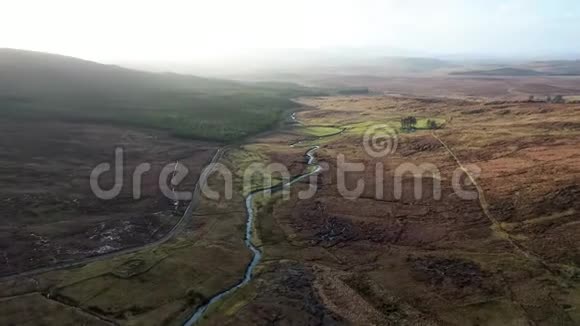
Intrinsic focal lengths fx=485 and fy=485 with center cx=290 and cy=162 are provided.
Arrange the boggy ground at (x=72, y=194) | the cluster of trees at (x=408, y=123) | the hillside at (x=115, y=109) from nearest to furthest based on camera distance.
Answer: the boggy ground at (x=72, y=194) → the cluster of trees at (x=408, y=123) → the hillside at (x=115, y=109)

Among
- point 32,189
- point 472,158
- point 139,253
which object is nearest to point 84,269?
point 139,253

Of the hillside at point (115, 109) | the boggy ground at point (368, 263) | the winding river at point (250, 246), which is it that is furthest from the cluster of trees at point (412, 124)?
the hillside at point (115, 109)

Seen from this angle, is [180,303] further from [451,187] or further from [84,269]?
[451,187]

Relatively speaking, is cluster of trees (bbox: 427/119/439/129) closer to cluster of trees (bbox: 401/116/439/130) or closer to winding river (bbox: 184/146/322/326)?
cluster of trees (bbox: 401/116/439/130)

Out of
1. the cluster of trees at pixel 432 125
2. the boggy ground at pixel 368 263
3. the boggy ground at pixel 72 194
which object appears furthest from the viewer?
the cluster of trees at pixel 432 125

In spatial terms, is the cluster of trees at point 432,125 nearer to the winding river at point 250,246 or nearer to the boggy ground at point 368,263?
the boggy ground at point 368,263

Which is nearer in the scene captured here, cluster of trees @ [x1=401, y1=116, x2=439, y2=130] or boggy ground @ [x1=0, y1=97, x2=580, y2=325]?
boggy ground @ [x1=0, y1=97, x2=580, y2=325]

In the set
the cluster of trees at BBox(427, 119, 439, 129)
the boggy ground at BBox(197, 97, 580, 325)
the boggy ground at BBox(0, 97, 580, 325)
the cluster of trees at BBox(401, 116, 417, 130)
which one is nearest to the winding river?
the boggy ground at BBox(0, 97, 580, 325)
